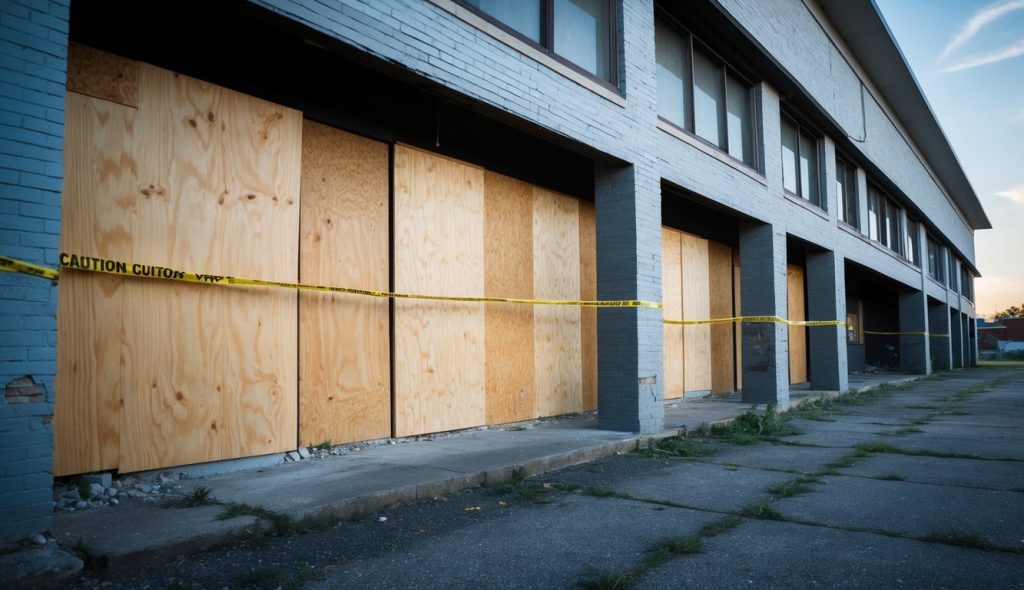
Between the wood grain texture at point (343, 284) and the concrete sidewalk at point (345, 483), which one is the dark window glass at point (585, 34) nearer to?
the wood grain texture at point (343, 284)

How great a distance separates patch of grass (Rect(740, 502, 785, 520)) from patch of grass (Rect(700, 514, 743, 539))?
0.14m

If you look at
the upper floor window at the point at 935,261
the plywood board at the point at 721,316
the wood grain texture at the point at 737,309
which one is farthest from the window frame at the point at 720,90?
the upper floor window at the point at 935,261

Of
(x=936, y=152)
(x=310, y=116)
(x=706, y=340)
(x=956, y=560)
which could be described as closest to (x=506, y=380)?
(x=310, y=116)

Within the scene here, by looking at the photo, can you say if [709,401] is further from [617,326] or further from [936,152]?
[936,152]

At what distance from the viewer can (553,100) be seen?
6660 mm

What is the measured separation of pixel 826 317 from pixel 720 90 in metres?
6.16

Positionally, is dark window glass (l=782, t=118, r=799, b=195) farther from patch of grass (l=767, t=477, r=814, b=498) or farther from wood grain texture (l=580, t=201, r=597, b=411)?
patch of grass (l=767, t=477, r=814, b=498)

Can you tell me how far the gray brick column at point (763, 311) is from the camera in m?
11.1

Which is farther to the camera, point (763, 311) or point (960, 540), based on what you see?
point (763, 311)

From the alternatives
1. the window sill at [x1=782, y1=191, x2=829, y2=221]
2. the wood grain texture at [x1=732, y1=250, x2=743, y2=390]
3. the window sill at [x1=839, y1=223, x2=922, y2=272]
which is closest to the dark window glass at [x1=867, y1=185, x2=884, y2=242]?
the window sill at [x1=839, y1=223, x2=922, y2=272]

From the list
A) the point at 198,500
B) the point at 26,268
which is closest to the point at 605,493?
the point at 198,500

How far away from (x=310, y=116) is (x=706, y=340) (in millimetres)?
9266

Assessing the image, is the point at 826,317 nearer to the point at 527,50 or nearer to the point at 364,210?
the point at 527,50

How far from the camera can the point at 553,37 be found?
274 inches
